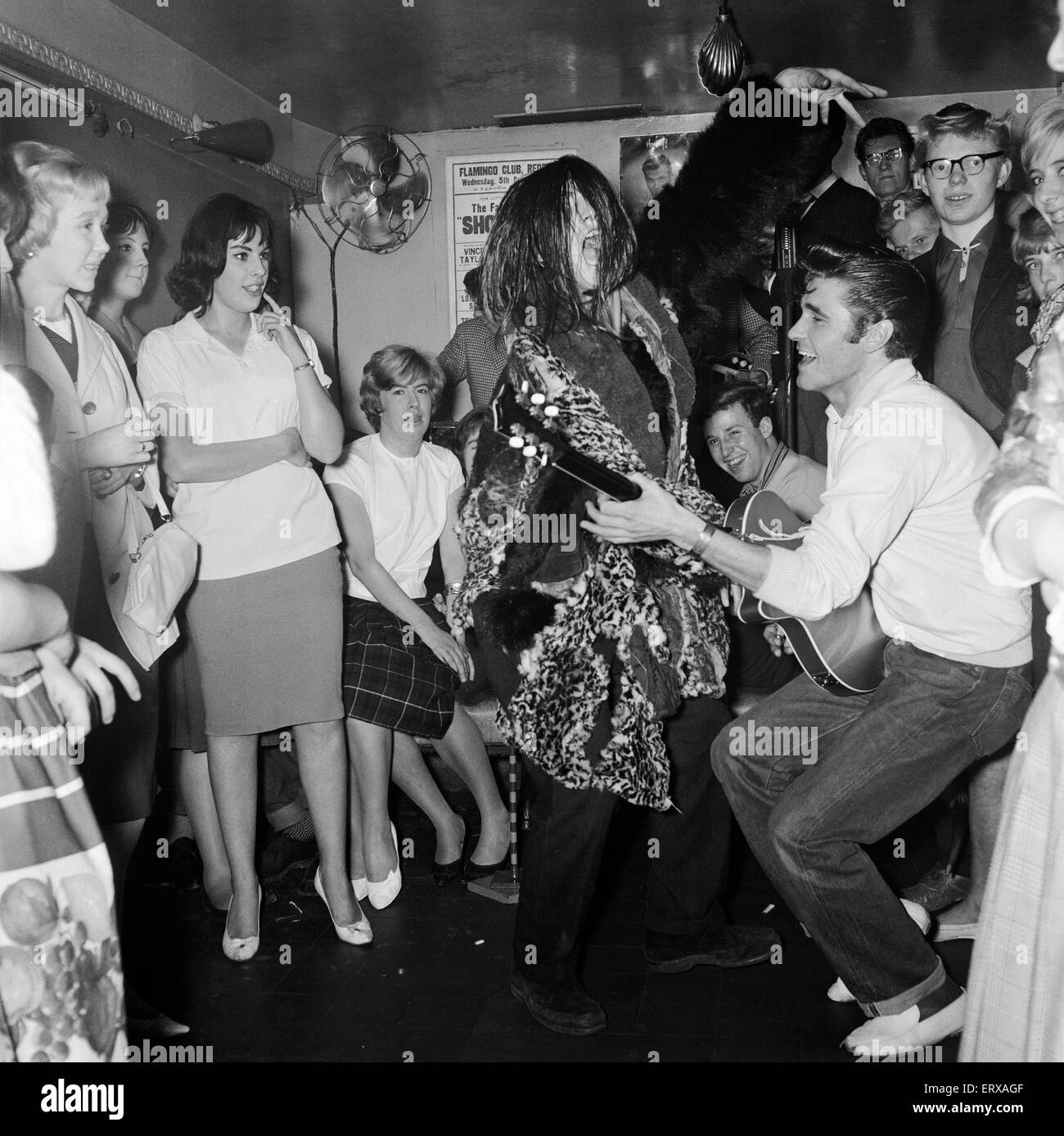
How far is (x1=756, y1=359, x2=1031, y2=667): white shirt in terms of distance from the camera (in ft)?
6.38

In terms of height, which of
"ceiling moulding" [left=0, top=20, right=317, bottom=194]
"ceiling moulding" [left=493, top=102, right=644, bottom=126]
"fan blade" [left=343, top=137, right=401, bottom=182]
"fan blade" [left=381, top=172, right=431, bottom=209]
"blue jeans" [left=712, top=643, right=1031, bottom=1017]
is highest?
"ceiling moulding" [left=493, top=102, right=644, bottom=126]

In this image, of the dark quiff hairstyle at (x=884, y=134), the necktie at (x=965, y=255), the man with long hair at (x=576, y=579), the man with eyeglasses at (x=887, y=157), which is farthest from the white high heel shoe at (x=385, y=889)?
the dark quiff hairstyle at (x=884, y=134)

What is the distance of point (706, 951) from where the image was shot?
2582mm

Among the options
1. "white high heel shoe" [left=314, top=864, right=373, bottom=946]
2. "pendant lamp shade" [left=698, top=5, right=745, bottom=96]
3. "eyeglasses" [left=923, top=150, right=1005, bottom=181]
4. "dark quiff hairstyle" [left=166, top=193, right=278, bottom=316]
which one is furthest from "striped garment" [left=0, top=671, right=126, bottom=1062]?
"pendant lamp shade" [left=698, top=5, right=745, bottom=96]

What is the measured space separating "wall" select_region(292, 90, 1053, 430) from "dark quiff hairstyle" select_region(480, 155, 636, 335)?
3.25 metres

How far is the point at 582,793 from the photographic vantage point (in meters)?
2.27

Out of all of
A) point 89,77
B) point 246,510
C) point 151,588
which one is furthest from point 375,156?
point 151,588

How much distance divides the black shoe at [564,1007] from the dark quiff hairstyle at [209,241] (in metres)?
1.75

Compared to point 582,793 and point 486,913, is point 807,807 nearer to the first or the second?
point 582,793

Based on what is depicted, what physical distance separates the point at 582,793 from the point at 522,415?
0.76 metres

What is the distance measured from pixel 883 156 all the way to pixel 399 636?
2372 millimetres

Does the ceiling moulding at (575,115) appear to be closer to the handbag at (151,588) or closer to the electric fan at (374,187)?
the electric fan at (374,187)

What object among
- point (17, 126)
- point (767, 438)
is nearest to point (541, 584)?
point (767, 438)

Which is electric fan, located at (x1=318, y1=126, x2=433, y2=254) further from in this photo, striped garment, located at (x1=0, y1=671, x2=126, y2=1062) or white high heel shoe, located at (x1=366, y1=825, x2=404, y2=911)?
striped garment, located at (x1=0, y1=671, x2=126, y2=1062)
